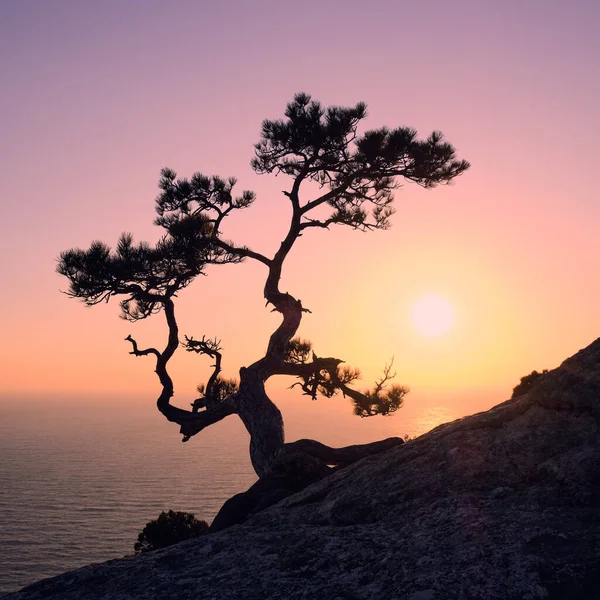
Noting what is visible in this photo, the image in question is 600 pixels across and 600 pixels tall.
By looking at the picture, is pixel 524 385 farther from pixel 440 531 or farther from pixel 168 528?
pixel 168 528

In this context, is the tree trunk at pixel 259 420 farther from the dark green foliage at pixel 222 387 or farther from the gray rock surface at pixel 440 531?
the gray rock surface at pixel 440 531

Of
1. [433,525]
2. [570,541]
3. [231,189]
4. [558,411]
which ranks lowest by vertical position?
[570,541]

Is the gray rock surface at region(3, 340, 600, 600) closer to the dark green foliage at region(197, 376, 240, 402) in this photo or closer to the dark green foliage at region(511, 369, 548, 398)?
the dark green foliage at region(511, 369, 548, 398)

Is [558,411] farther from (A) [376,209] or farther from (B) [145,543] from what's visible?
(B) [145,543]

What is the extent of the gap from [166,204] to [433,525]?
590 inches

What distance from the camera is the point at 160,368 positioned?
60.7 ft

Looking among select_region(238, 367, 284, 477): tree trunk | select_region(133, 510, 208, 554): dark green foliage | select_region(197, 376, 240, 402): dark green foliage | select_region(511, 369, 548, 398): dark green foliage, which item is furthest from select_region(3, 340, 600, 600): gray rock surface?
select_region(133, 510, 208, 554): dark green foliage

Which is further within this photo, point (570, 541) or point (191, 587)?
point (191, 587)

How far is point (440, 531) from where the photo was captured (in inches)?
243

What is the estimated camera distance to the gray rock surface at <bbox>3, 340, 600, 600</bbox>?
535 centimetres

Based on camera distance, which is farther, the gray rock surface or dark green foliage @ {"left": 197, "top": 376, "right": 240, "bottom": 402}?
dark green foliage @ {"left": 197, "top": 376, "right": 240, "bottom": 402}

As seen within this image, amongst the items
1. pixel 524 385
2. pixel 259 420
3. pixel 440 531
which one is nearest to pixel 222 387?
pixel 259 420

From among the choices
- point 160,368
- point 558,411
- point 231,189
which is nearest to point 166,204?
point 231,189

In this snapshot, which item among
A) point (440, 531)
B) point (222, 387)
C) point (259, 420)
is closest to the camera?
point (440, 531)
